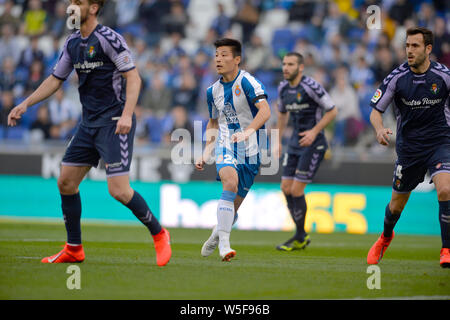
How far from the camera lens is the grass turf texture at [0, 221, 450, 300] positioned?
5.98 meters

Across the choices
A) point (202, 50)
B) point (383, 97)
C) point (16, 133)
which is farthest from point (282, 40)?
point (383, 97)

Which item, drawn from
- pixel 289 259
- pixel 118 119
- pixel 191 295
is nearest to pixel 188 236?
pixel 289 259

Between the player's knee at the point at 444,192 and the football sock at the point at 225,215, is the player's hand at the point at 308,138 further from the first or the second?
the player's knee at the point at 444,192

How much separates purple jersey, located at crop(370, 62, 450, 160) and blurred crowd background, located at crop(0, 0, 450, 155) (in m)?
7.93

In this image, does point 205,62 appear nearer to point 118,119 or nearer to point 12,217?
point 12,217

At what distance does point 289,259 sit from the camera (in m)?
8.98

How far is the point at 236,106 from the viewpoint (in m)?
8.62

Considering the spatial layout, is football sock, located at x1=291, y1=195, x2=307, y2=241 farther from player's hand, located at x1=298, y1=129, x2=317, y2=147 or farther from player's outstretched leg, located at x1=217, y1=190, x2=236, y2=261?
player's outstretched leg, located at x1=217, y1=190, x2=236, y2=261

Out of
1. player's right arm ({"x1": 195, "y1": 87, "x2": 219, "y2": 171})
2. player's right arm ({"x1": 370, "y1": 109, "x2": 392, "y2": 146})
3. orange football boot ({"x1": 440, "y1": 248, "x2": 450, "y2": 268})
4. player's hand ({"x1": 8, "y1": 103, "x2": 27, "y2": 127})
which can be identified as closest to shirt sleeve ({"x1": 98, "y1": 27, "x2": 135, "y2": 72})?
player's hand ({"x1": 8, "y1": 103, "x2": 27, "y2": 127})

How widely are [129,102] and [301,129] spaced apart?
4.71 meters

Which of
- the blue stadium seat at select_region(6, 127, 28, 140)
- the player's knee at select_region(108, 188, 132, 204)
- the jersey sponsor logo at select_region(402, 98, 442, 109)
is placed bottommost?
the player's knee at select_region(108, 188, 132, 204)

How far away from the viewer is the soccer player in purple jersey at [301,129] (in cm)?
1108

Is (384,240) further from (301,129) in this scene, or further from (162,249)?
(301,129)

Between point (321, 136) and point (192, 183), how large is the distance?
5797 millimetres
